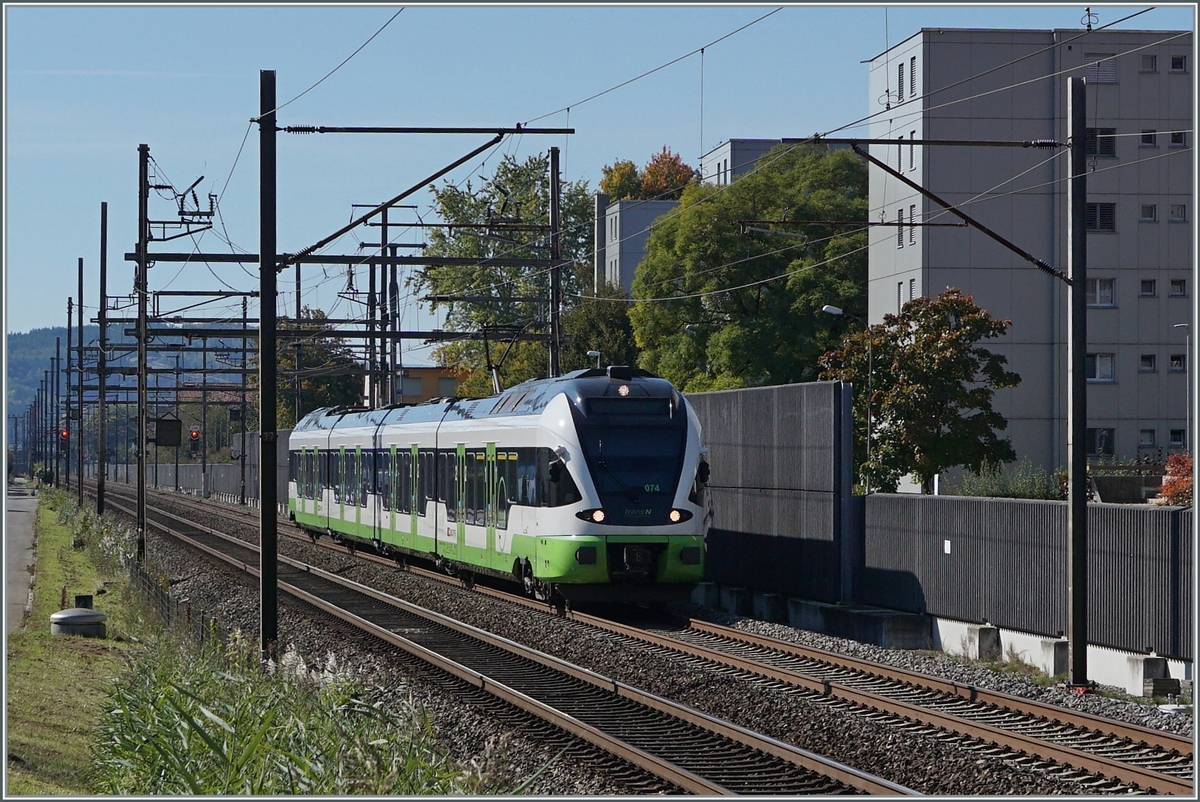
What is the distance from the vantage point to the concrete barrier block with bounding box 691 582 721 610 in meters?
26.1

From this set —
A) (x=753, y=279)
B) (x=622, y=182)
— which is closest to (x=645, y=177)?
(x=622, y=182)

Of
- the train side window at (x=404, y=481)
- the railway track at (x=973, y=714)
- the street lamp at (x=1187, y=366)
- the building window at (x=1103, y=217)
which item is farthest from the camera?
the building window at (x=1103, y=217)

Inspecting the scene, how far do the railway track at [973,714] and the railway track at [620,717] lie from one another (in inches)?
65.9

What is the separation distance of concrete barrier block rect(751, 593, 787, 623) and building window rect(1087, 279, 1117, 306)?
118 feet

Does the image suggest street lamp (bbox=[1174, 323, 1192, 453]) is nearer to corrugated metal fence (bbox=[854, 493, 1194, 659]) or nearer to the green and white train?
the green and white train

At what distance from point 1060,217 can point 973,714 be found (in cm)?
4427

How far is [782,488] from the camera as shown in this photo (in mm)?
24141

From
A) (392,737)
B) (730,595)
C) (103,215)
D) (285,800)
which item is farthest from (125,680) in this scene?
(103,215)

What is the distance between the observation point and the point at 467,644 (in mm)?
19641

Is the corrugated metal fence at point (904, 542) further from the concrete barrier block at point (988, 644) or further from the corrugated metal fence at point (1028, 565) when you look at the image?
the concrete barrier block at point (988, 644)

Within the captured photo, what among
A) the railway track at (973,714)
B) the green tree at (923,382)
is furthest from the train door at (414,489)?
the green tree at (923,382)

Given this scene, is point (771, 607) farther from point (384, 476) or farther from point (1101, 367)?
point (1101, 367)

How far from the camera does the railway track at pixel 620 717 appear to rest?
36.7 feet

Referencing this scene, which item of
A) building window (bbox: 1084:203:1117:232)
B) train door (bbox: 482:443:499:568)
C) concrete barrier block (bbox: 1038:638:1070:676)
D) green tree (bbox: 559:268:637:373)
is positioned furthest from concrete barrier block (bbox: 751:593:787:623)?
green tree (bbox: 559:268:637:373)
